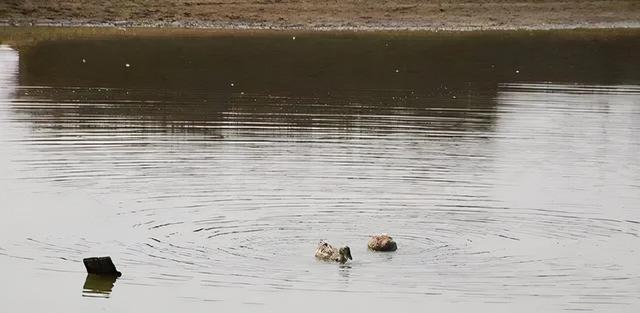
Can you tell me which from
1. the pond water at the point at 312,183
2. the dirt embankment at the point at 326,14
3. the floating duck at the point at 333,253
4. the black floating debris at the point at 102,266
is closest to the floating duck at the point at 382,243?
the pond water at the point at 312,183

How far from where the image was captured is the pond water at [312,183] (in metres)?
14.0

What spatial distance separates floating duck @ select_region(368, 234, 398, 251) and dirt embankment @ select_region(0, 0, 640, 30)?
28.2 metres

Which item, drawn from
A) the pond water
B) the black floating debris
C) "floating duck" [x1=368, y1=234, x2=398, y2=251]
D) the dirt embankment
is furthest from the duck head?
the dirt embankment

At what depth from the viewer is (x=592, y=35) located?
43531 millimetres

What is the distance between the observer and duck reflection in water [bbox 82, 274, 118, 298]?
1377cm

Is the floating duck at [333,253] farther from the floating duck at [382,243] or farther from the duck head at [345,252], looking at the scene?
the floating duck at [382,243]

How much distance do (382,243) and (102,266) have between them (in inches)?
114

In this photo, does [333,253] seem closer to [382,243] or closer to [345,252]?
[345,252]

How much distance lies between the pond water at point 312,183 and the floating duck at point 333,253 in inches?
5.1

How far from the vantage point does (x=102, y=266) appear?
14.2m

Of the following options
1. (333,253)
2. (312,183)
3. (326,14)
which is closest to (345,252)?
(333,253)

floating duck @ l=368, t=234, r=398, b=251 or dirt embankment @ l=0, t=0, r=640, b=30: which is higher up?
dirt embankment @ l=0, t=0, r=640, b=30

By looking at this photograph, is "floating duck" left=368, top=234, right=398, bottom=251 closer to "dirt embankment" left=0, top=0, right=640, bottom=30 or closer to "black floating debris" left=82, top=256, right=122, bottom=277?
"black floating debris" left=82, top=256, right=122, bottom=277

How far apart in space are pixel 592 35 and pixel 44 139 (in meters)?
24.8
